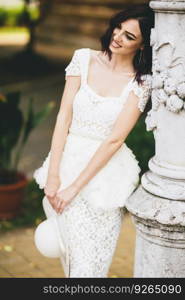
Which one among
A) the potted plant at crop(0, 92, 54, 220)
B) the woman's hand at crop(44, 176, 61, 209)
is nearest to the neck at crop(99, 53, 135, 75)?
the woman's hand at crop(44, 176, 61, 209)

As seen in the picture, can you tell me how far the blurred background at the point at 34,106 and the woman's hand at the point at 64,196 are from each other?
1345 millimetres

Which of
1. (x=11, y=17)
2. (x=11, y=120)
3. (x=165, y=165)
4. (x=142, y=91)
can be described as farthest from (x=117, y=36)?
(x=11, y=17)

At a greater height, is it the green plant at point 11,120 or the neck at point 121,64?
the neck at point 121,64

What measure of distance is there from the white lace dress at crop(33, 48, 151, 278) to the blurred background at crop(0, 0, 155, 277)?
4.04 ft

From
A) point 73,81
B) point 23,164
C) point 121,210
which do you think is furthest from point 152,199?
point 23,164

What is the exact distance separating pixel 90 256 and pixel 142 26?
3.97 feet

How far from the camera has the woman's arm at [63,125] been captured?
273 centimetres

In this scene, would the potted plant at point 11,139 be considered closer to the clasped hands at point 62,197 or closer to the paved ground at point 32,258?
the paved ground at point 32,258

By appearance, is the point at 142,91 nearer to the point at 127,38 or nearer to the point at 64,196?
the point at 127,38

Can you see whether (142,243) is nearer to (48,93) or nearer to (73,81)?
(73,81)

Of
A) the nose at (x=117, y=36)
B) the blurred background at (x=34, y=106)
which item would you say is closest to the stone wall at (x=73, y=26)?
the blurred background at (x=34, y=106)

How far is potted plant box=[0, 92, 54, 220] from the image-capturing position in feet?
15.0

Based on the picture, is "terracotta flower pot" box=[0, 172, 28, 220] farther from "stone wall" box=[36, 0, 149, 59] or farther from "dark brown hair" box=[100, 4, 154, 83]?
"stone wall" box=[36, 0, 149, 59]

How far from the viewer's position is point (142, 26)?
8.35 ft
